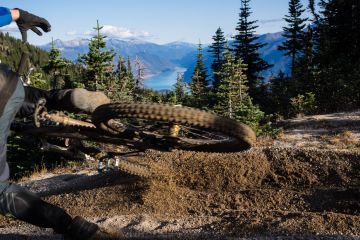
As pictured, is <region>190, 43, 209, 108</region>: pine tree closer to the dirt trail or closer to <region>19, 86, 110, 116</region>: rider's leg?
the dirt trail

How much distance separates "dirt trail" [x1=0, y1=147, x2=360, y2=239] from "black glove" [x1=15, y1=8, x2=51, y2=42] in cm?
318

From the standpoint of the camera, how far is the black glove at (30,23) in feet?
16.1

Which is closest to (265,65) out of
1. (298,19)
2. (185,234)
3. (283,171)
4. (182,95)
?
(298,19)

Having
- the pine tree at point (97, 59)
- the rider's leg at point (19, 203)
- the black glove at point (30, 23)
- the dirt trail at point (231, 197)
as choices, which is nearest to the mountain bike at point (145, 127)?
the rider's leg at point (19, 203)

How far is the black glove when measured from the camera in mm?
4894

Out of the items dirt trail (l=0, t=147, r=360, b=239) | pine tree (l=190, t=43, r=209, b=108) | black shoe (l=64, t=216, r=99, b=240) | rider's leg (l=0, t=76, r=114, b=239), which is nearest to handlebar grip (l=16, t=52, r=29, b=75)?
rider's leg (l=0, t=76, r=114, b=239)

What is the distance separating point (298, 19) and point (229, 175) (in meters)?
54.5

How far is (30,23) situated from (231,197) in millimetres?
5637

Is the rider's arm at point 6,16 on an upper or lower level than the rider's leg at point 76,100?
upper

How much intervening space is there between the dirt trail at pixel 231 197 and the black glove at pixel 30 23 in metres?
3.18

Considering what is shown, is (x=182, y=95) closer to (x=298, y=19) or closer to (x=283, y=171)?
(x=298, y=19)

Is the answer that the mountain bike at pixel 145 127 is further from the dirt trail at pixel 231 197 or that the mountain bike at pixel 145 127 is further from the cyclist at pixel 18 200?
the dirt trail at pixel 231 197

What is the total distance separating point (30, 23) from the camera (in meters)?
5.00

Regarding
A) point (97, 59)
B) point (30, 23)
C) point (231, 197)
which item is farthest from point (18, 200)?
point (97, 59)
